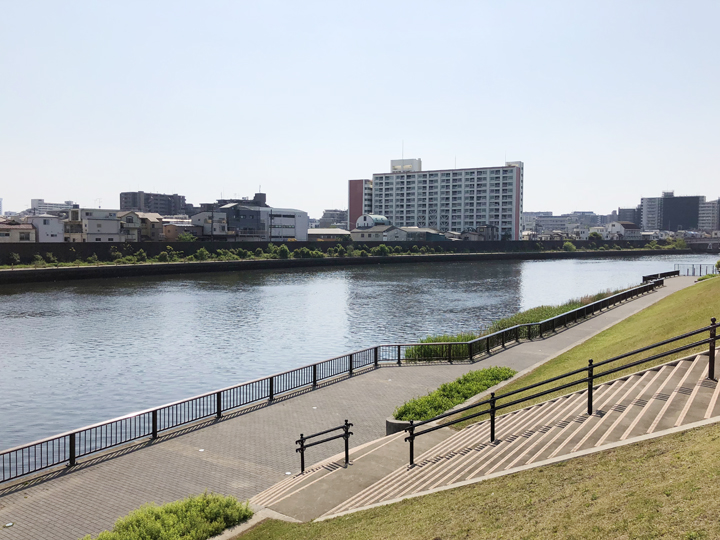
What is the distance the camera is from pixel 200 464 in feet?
41.2

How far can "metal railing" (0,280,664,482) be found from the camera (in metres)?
15.1

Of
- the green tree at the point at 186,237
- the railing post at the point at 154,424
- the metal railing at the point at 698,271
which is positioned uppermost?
the green tree at the point at 186,237

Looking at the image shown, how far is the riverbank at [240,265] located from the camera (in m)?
65.9

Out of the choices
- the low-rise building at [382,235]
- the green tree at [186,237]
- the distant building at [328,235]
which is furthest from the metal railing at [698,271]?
the green tree at [186,237]

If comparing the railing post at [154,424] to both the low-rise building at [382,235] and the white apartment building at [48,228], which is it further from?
the low-rise building at [382,235]

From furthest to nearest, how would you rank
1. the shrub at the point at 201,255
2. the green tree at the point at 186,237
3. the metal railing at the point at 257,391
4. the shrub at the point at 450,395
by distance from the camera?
the green tree at the point at 186,237 < the shrub at the point at 201,255 < the metal railing at the point at 257,391 < the shrub at the point at 450,395

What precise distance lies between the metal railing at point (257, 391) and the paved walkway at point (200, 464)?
0.78 m

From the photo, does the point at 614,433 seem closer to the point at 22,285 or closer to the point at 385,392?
the point at 385,392

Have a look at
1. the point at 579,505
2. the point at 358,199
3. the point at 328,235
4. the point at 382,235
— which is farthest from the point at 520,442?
the point at 358,199

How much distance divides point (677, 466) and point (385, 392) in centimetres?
1162

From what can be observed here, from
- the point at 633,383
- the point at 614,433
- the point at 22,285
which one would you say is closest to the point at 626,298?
the point at 633,383

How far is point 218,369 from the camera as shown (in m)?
27.3

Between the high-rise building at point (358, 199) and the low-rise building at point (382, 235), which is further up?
the high-rise building at point (358, 199)

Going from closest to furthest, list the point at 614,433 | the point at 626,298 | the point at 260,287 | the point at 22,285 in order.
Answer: the point at 614,433 → the point at 626,298 → the point at 22,285 → the point at 260,287
